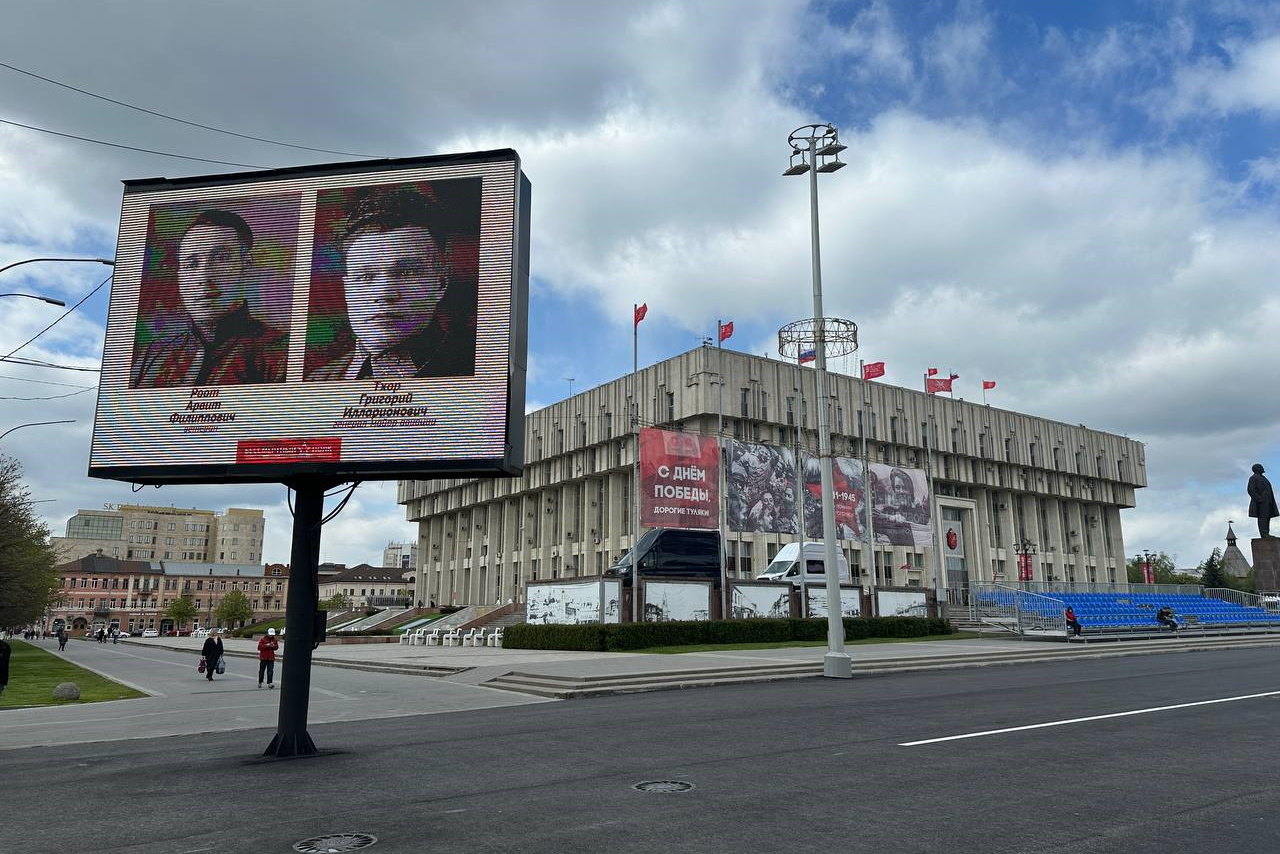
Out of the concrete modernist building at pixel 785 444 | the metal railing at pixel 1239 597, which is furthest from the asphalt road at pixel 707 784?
the concrete modernist building at pixel 785 444

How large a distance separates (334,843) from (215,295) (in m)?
9.02

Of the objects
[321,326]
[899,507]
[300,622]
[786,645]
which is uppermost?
[321,326]

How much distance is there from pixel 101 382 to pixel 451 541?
82.1m

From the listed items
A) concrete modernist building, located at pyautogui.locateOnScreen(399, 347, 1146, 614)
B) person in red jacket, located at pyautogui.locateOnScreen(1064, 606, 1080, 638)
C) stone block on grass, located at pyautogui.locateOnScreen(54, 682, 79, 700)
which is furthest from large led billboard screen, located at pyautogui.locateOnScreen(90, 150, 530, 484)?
concrete modernist building, located at pyautogui.locateOnScreen(399, 347, 1146, 614)

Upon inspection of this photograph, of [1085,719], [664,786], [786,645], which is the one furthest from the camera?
[786,645]

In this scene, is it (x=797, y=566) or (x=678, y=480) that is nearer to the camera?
(x=678, y=480)

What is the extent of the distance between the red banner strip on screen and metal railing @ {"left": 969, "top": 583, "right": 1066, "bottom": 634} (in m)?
32.6

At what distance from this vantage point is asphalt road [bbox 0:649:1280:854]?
6863 mm

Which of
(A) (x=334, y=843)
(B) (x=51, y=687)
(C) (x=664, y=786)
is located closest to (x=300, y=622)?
(A) (x=334, y=843)

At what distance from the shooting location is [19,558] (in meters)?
47.2

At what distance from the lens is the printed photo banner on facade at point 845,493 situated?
36125 millimetres

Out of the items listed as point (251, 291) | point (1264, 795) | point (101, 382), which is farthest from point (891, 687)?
point (101, 382)

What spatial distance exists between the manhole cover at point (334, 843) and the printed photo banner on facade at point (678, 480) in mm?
25390

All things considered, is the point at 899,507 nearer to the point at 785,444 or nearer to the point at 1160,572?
the point at 785,444
